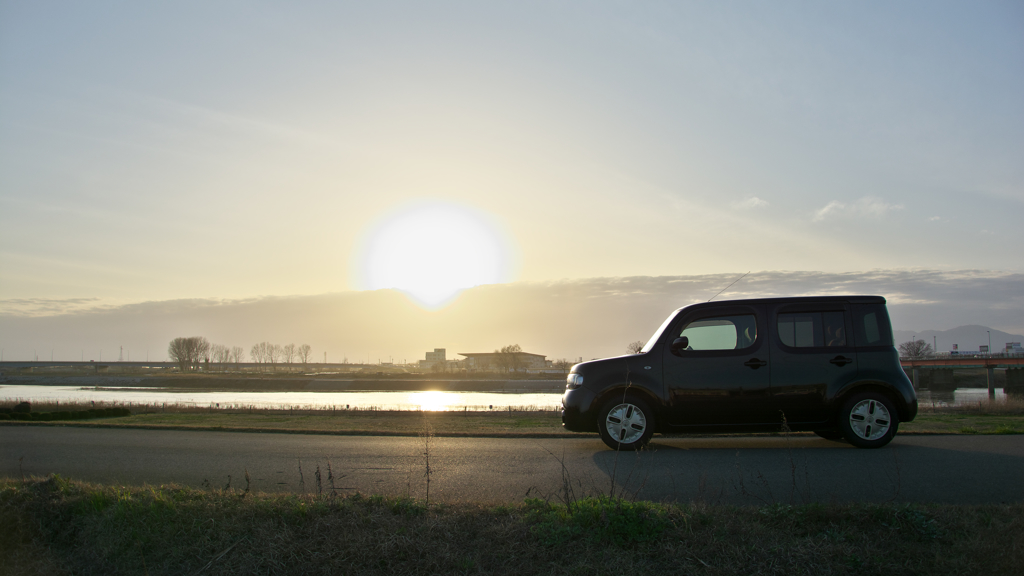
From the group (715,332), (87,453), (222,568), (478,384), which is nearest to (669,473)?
(715,332)

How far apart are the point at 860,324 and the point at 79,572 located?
8678mm

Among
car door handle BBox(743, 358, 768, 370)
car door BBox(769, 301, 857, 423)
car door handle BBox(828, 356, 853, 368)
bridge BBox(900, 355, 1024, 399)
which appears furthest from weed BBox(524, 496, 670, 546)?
bridge BBox(900, 355, 1024, 399)

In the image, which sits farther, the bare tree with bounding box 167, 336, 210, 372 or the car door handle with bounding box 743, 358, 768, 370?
the bare tree with bounding box 167, 336, 210, 372

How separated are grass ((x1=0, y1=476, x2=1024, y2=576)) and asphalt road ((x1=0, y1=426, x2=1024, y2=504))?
0.64m

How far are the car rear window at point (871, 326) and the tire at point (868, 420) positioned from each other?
28.0 inches

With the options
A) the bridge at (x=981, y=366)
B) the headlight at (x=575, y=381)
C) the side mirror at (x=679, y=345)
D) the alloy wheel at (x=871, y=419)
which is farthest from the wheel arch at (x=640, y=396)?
the bridge at (x=981, y=366)

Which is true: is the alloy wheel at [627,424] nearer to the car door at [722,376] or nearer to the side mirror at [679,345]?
the car door at [722,376]

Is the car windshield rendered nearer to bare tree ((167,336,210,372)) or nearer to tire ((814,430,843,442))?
tire ((814,430,843,442))

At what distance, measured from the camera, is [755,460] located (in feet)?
23.5

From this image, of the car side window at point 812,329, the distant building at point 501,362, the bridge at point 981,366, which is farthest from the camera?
the distant building at point 501,362

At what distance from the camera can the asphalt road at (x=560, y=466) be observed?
5551mm

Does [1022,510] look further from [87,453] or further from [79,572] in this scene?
[87,453]

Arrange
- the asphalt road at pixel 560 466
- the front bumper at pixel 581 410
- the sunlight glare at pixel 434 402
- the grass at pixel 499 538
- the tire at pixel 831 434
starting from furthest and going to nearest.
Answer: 1. the sunlight glare at pixel 434 402
2. the front bumper at pixel 581 410
3. the tire at pixel 831 434
4. the asphalt road at pixel 560 466
5. the grass at pixel 499 538

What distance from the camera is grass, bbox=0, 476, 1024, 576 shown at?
3.88 metres
